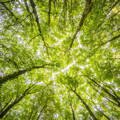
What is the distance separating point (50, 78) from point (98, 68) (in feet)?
19.7

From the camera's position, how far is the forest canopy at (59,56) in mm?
3982

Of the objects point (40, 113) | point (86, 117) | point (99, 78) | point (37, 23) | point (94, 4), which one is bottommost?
point (86, 117)

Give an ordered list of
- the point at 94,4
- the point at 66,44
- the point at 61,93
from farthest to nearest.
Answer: the point at 61,93
the point at 66,44
the point at 94,4

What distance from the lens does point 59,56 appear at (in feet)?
25.4

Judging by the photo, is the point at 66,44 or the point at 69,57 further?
the point at 69,57

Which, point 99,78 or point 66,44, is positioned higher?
point 66,44

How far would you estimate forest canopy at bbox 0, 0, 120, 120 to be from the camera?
3.98m

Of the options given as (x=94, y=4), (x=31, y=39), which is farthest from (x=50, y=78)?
(x=94, y=4)

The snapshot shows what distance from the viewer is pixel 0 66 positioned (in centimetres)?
429

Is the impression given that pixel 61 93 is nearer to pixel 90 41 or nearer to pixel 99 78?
pixel 99 78

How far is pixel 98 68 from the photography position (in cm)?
682

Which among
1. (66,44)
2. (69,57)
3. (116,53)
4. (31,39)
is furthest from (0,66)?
(116,53)

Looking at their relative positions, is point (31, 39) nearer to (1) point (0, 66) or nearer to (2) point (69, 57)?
(1) point (0, 66)

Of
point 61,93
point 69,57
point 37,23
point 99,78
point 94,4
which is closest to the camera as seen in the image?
point 94,4
